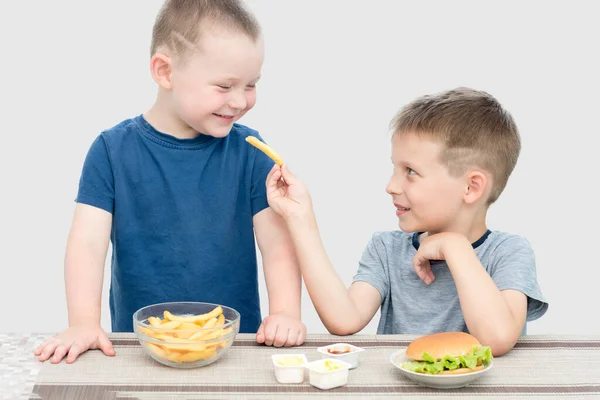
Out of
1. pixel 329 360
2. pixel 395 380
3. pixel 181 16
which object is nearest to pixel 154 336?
pixel 329 360

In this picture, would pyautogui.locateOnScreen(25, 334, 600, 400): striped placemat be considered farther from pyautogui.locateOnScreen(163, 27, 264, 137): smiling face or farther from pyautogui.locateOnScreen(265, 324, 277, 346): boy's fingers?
pyautogui.locateOnScreen(163, 27, 264, 137): smiling face

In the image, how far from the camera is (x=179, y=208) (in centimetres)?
213

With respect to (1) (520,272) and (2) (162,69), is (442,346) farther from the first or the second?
(2) (162,69)

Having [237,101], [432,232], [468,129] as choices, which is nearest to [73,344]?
[237,101]

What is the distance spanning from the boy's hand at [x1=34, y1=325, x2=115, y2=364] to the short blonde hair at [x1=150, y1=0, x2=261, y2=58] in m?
0.70

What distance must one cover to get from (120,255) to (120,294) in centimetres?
12

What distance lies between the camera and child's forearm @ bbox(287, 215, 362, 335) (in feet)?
6.28

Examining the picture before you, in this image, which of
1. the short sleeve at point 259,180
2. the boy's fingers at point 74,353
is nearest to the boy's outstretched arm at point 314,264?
the short sleeve at point 259,180

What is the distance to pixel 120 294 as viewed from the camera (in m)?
2.22

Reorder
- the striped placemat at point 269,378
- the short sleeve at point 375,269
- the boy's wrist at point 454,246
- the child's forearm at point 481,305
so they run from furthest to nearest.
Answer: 1. the short sleeve at point 375,269
2. the boy's wrist at point 454,246
3. the child's forearm at point 481,305
4. the striped placemat at point 269,378

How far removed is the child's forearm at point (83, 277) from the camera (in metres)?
1.91

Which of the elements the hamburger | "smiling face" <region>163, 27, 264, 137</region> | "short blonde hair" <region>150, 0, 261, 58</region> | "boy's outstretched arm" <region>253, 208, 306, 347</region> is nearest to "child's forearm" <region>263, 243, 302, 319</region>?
"boy's outstretched arm" <region>253, 208, 306, 347</region>

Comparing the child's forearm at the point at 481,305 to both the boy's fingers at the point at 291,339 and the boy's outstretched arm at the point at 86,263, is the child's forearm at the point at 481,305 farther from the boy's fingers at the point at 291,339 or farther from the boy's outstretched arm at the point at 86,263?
the boy's outstretched arm at the point at 86,263

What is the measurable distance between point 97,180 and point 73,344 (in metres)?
0.50
